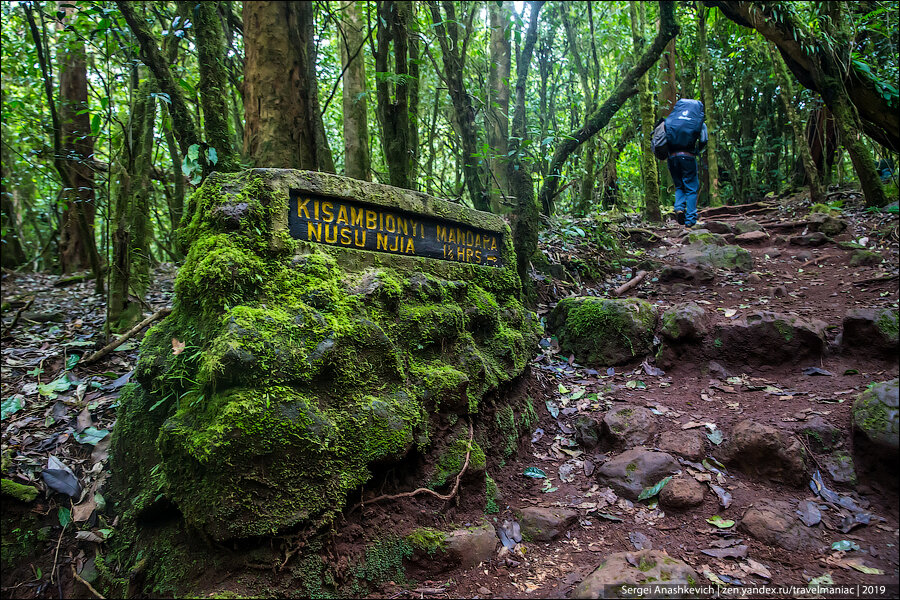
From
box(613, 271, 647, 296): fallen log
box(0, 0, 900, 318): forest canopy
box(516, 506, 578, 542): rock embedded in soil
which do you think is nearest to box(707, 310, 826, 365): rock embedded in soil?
box(613, 271, 647, 296): fallen log

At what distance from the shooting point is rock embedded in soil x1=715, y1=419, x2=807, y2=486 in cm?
261

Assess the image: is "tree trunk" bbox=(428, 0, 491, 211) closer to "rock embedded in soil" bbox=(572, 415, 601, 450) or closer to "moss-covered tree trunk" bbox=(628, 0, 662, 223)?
"rock embedded in soil" bbox=(572, 415, 601, 450)

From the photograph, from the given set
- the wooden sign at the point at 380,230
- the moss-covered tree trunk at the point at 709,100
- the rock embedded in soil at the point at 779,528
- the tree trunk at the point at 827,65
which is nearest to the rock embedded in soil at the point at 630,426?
the rock embedded in soil at the point at 779,528

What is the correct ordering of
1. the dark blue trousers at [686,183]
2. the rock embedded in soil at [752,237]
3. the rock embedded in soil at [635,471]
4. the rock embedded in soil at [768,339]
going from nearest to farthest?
the rock embedded in soil at [635,471], the rock embedded in soil at [768,339], the rock embedded in soil at [752,237], the dark blue trousers at [686,183]

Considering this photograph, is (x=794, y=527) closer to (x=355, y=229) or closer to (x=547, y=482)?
(x=547, y=482)

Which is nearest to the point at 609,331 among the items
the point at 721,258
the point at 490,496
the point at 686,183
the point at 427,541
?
the point at 490,496

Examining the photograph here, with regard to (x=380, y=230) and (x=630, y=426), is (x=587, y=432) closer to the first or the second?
(x=630, y=426)

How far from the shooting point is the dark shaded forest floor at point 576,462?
2.14 m

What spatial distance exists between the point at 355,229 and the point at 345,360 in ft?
2.70

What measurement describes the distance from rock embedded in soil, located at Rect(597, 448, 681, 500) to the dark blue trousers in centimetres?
602

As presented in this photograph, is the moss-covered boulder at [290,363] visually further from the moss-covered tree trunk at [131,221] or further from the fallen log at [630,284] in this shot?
the fallen log at [630,284]

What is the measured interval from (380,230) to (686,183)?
6.70 meters

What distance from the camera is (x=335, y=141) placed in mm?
12547

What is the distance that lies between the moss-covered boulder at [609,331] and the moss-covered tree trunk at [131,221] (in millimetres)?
4007
